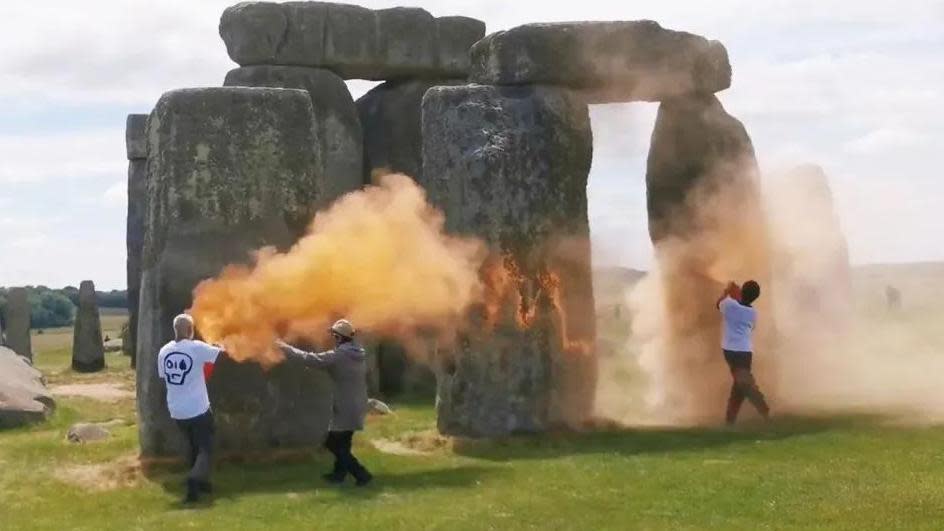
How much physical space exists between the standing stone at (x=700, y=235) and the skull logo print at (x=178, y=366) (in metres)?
7.79

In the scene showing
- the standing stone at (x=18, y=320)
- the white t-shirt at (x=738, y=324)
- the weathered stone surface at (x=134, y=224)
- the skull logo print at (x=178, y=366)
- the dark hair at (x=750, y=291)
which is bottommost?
the skull logo print at (x=178, y=366)

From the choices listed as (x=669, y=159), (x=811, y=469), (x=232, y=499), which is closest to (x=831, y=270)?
(x=669, y=159)

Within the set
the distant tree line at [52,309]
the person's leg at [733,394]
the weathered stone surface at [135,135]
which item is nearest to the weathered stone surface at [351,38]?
the weathered stone surface at [135,135]

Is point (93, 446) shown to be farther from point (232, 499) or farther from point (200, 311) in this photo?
point (232, 499)

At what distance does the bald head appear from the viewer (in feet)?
45.3

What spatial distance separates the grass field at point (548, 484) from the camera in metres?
11.9

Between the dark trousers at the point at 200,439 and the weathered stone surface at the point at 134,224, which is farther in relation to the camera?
the weathered stone surface at the point at 134,224

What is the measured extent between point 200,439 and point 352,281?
2.94m

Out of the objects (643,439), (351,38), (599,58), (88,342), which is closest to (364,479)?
(643,439)

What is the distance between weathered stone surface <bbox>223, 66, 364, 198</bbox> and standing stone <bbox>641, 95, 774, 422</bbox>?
6.79m

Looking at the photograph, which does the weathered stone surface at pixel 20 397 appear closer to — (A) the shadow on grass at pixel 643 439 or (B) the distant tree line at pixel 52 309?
(A) the shadow on grass at pixel 643 439

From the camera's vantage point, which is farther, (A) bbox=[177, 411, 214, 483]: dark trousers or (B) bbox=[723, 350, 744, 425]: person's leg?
(B) bbox=[723, 350, 744, 425]: person's leg

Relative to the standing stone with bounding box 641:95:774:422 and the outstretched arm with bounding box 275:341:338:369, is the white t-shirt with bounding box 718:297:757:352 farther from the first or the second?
the outstretched arm with bounding box 275:341:338:369

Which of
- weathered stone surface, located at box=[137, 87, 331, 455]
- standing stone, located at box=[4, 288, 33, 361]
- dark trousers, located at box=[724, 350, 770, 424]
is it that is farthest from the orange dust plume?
standing stone, located at box=[4, 288, 33, 361]
